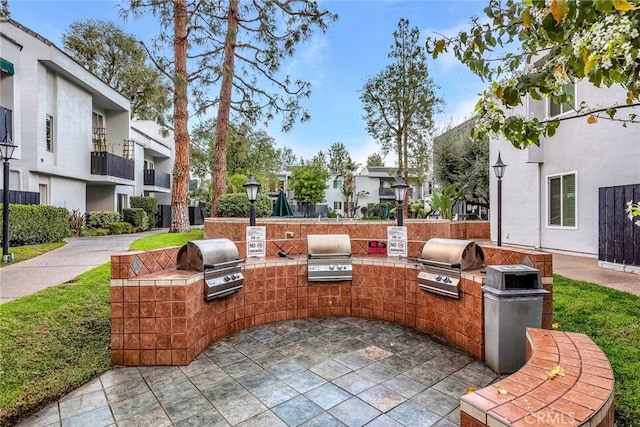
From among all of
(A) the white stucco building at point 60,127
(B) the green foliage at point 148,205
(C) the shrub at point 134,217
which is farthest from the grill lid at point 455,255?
(B) the green foliage at point 148,205

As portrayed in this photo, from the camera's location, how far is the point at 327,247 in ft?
16.1

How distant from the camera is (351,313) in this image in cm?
498

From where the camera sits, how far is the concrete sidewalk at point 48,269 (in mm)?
5527

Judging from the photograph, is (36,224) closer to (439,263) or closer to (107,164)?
(107,164)

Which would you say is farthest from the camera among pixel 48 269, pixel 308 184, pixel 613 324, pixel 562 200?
pixel 308 184

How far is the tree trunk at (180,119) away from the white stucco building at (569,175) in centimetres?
1008

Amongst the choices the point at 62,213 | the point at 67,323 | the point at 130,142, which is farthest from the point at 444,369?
the point at 130,142

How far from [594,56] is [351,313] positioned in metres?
4.09

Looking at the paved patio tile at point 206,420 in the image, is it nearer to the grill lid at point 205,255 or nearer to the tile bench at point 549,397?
the grill lid at point 205,255

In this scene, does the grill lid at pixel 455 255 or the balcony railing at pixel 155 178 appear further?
the balcony railing at pixel 155 178

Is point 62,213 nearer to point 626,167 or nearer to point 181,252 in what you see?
point 181,252

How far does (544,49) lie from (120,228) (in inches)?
669

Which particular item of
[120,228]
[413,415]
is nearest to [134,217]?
[120,228]

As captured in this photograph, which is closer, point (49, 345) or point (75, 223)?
point (49, 345)
